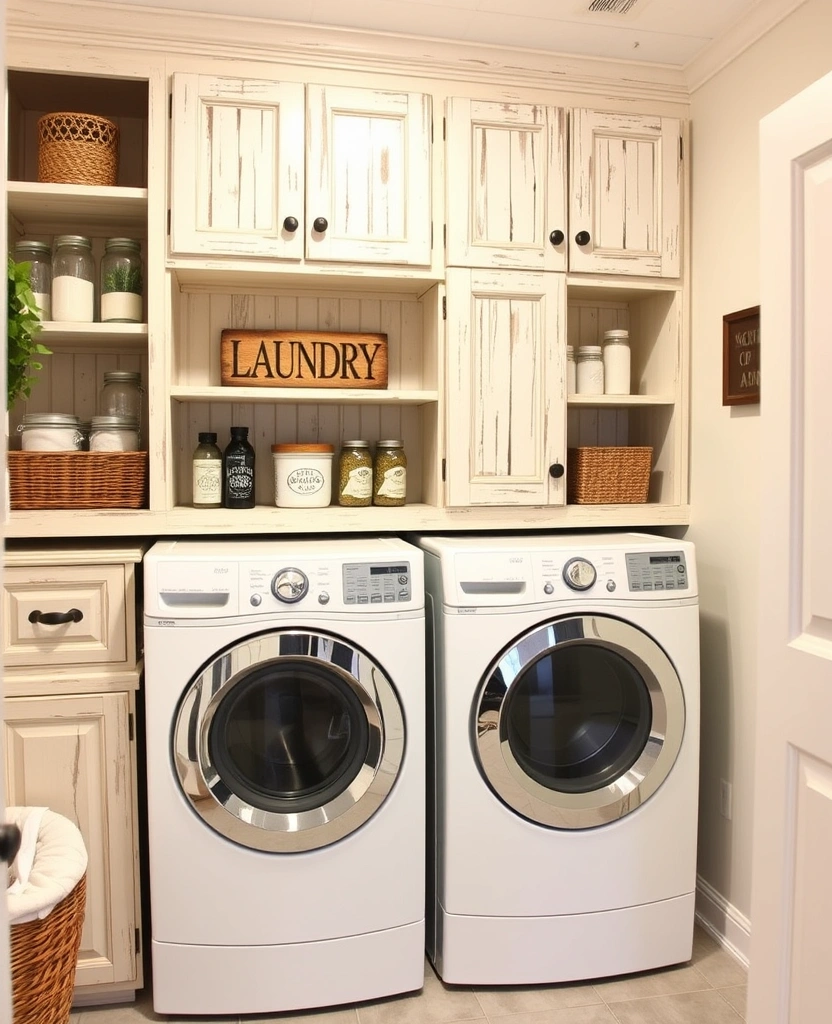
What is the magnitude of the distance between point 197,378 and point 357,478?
0.58 meters

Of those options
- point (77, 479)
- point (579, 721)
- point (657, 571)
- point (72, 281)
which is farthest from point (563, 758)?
point (72, 281)

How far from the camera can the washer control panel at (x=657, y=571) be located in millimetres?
2158

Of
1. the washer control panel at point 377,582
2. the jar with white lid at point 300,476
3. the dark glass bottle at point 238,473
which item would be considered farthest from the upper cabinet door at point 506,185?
the washer control panel at point 377,582

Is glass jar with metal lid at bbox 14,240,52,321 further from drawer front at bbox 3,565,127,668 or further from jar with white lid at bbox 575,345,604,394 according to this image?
jar with white lid at bbox 575,345,604,394

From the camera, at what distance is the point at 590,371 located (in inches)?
101

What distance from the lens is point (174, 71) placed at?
7.20 ft

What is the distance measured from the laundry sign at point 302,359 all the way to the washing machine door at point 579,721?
944mm

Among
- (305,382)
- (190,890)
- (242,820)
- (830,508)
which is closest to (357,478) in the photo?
(305,382)

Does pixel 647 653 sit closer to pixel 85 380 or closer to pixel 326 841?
pixel 326 841

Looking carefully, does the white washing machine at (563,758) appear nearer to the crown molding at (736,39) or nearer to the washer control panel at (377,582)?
the washer control panel at (377,582)

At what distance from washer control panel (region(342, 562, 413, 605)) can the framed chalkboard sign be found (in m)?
0.97

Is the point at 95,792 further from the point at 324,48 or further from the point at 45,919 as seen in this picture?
the point at 324,48

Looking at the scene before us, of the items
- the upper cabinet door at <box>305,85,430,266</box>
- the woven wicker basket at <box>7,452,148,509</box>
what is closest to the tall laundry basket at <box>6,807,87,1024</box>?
the woven wicker basket at <box>7,452,148,509</box>

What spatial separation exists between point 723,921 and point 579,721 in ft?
2.46
